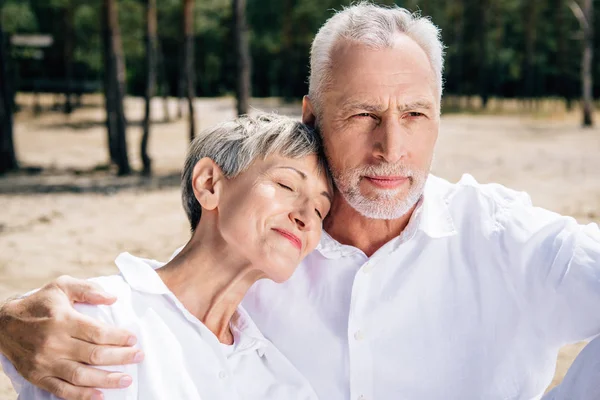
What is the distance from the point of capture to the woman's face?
2.19m

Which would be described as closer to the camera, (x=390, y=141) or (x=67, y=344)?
(x=67, y=344)

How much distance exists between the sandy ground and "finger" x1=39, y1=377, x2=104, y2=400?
3050mm

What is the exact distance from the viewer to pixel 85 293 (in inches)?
76.7

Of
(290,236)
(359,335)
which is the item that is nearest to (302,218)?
(290,236)

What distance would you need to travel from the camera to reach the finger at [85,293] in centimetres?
194

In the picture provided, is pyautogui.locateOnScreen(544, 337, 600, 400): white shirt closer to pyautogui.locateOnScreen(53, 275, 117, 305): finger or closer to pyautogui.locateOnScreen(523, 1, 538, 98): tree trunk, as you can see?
pyautogui.locateOnScreen(53, 275, 117, 305): finger

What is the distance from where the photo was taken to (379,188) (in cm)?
251

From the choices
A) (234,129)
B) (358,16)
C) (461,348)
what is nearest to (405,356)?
(461,348)

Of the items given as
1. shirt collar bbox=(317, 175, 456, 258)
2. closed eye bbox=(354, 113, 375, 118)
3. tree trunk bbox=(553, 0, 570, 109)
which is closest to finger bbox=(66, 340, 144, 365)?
shirt collar bbox=(317, 175, 456, 258)

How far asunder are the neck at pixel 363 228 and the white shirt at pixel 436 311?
99 millimetres

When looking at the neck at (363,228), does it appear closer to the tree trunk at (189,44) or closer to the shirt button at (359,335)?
the shirt button at (359,335)

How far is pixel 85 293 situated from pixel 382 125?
1.18 metres

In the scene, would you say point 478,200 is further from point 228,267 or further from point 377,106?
point 228,267

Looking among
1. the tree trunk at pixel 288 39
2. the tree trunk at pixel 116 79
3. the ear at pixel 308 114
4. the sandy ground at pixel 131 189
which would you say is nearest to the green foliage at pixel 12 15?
the sandy ground at pixel 131 189
